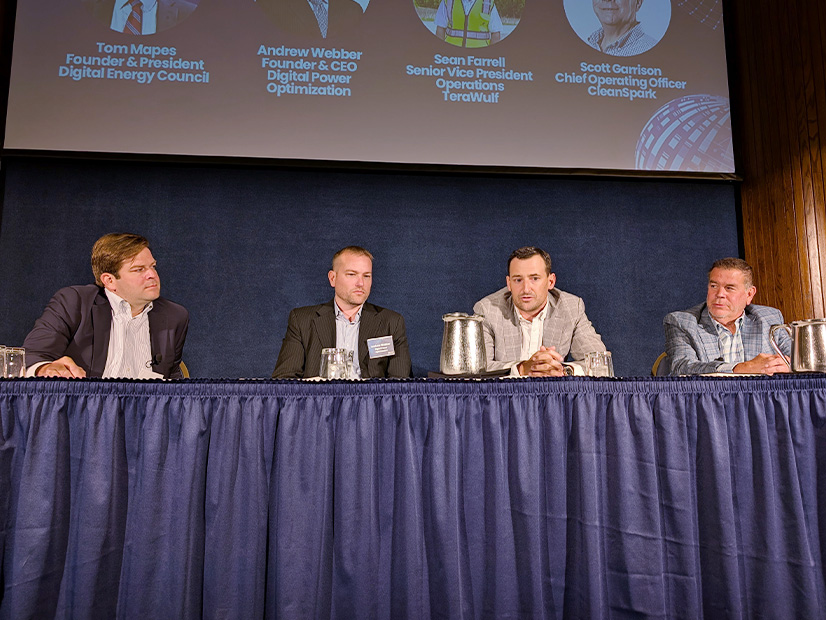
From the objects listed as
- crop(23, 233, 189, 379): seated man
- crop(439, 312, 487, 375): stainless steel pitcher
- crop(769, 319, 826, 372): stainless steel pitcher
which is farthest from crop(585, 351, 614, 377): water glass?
crop(23, 233, 189, 379): seated man

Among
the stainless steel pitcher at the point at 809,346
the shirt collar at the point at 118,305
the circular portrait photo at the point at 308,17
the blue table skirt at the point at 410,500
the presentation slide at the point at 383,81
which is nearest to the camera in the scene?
the blue table skirt at the point at 410,500

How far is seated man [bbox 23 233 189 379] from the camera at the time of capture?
223cm

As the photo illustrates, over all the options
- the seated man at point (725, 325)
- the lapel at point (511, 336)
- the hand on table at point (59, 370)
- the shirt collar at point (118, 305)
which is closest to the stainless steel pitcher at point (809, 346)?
the seated man at point (725, 325)

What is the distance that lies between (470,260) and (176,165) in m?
1.68

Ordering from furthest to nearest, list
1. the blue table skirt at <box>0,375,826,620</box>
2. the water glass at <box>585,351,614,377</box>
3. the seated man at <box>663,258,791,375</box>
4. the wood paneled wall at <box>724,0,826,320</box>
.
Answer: the wood paneled wall at <box>724,0,826,320</box>, the seated man at <box>663,258,791,375</box>, the water glass at <box>585,351,614,377</box>, the blue table skirt at <box>0,375,826,620</box>

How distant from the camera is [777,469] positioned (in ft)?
3.90

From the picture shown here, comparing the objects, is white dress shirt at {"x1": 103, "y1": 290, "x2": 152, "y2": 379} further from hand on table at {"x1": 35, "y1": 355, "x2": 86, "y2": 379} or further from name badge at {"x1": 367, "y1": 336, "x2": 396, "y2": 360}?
name badge at {"x1": 367, "y1": 336, "x2": 396, "y2": 360}

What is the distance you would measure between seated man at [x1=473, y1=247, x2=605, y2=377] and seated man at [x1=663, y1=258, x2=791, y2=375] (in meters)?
0.31

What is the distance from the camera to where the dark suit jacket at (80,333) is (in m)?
2.19

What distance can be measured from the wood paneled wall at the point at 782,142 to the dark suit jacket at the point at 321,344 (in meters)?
2.03

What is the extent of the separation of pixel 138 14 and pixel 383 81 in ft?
4.28

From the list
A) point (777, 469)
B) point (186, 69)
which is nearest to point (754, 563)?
point (777, 469)

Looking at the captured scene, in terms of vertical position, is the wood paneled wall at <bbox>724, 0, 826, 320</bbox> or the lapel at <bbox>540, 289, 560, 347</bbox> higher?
the wood paneled wall at <bbox>724, 0, 826, 320</bbox>

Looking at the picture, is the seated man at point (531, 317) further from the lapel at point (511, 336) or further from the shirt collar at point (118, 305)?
the shirt collar at point (118, 305)
